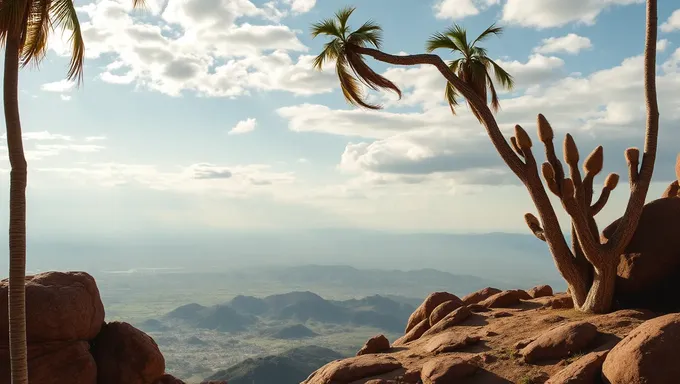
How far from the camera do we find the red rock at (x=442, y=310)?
2186cm

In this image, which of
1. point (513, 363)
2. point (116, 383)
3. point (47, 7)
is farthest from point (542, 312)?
point (47, 7)

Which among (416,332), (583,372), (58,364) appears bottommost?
(416,332)

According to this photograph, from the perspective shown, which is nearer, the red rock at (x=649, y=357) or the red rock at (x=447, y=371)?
the red rock at (x=649, y=357)

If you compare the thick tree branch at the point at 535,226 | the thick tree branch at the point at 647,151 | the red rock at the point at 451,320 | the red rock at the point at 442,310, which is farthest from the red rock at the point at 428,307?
the thick tree branch at the point at 647,151

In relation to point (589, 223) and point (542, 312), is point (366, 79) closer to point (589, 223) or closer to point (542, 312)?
point (589, 223)

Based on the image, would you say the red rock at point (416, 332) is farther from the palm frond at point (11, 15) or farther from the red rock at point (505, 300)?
the palm frond at point (11, 15)

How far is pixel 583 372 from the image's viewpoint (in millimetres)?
12688

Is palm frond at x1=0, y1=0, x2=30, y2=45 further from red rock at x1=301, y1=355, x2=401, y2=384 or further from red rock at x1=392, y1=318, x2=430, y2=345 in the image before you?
red rock at x1=392, y1=318, x2=430, y2=345

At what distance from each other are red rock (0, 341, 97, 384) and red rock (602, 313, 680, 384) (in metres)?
13.5

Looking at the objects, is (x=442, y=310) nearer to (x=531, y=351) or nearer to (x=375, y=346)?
(x=375, y=346)

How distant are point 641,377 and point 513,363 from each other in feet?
12.2

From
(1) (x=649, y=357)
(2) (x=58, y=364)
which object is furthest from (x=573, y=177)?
(2) (x=58, y=364)

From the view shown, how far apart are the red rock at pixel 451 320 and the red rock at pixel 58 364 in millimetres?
11653

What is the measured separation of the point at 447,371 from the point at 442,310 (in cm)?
756
